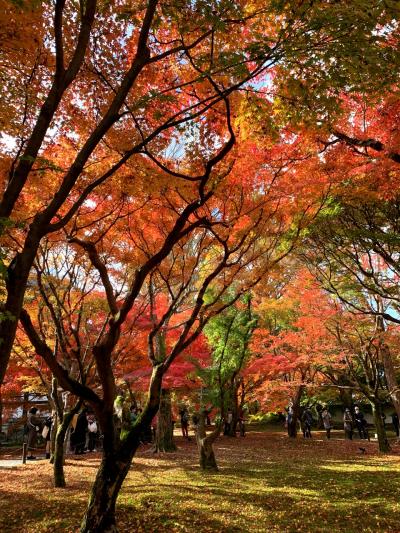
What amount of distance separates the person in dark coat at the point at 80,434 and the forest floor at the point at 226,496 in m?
2.50

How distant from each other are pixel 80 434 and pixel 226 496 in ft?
32.1

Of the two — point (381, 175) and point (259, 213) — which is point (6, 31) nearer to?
point (259, 213)

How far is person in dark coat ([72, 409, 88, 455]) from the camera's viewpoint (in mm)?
15484

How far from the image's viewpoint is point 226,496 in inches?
307

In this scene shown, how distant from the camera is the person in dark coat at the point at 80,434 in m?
15.5

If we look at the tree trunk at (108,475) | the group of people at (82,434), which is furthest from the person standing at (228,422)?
the tree trunk at (108,475)

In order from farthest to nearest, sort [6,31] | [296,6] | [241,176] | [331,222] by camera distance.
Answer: [331,222]
[241,176]
[6,31]
[296,6]

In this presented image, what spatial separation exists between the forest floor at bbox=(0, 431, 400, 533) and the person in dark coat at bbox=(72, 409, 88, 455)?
8.20ft

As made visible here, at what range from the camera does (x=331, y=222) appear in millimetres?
10664

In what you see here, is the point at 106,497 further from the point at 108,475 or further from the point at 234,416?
the point at 234,416

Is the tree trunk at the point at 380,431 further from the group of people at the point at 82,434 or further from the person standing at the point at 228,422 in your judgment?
the group of people at the point at 82,434

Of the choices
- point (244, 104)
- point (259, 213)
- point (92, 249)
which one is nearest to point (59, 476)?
point (92, 249)

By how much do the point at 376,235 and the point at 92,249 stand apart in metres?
6.72

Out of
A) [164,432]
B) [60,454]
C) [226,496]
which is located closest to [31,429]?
[164,432]
